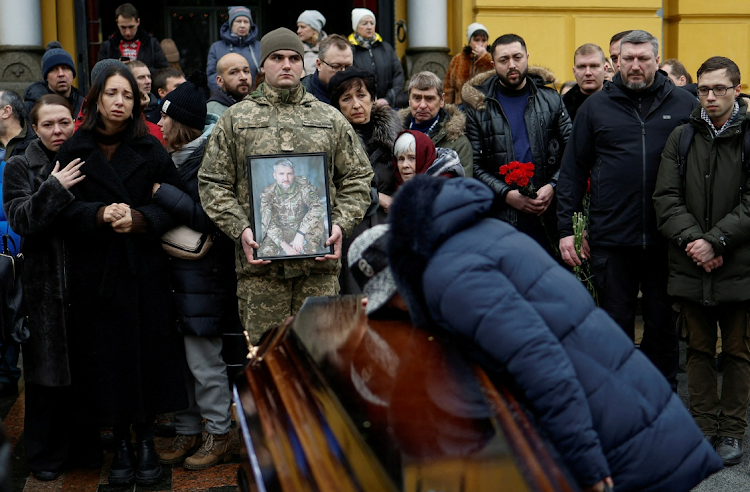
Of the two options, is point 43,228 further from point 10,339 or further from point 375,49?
point 375,49

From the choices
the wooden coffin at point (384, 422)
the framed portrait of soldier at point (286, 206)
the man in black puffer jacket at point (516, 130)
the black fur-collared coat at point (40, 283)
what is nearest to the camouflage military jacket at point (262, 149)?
the framed portrait of soldier at point (286, 206)

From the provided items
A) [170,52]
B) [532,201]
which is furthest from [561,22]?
[532,201]

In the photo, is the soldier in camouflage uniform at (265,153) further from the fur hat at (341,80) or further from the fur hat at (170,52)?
the fur hat at (170,52)

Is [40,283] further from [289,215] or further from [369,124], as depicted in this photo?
[369,124]

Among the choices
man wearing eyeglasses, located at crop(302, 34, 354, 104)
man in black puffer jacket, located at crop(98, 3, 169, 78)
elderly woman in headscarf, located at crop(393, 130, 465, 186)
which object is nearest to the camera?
elderly woman in headscarf, located at crop(393, 130, 465, 186)

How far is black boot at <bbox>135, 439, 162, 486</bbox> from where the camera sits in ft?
16.1

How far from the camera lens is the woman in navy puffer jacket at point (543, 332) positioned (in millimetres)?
2529

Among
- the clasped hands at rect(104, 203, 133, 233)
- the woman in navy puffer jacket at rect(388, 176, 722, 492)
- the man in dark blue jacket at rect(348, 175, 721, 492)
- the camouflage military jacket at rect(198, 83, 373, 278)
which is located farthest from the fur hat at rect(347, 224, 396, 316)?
the clasped hands at rect(104, 203, 133, 233)

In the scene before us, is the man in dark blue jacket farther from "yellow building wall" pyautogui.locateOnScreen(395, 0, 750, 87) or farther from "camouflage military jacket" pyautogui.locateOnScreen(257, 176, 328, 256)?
"yellow building wall" pyautogui.locateOnScreen(395, 0, 750, 87)

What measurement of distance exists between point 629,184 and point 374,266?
3041 millimetres

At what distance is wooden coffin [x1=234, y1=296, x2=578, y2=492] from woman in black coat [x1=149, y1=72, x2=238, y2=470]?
6.76 feet

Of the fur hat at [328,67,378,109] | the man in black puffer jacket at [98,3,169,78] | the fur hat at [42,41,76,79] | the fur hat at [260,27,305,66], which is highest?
the man in black puffer jacket at [98,3,169,78]

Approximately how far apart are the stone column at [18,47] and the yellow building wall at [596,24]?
162 inches

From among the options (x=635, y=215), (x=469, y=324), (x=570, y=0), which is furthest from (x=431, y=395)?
(x=570, y=0)
